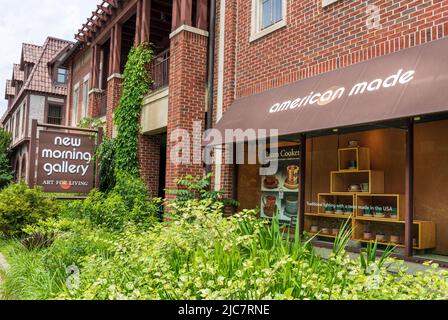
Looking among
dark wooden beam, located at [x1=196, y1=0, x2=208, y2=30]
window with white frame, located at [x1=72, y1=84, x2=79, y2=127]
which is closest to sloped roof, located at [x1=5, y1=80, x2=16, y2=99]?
window with white frame, located at [x1=72, y1=84, x2=79, y2=127]

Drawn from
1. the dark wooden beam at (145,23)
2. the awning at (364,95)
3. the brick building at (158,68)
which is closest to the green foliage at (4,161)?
the brick building at (158,68)

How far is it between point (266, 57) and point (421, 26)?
3.40 m

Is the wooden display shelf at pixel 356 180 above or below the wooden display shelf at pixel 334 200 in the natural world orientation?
above

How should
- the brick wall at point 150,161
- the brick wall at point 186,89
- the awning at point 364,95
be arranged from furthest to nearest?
the brick wall at point 150,161, the brick wall at point 186,89, the awning at point 364,95

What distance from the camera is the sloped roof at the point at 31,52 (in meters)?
30.9

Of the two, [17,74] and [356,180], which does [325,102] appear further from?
[17,74]

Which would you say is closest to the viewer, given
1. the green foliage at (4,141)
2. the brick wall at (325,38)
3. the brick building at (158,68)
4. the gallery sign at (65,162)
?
the brick wall at (325,38)

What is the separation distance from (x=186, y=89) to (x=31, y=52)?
27.1 m

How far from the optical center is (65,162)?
34.1 feet

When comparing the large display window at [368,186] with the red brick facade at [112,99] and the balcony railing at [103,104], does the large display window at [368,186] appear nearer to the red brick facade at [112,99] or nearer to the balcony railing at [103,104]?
the red brick facade at [112,99]

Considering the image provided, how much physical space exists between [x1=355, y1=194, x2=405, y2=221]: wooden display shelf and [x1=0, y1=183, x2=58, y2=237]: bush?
712 cm

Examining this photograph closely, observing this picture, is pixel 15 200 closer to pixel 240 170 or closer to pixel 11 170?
pixel 240 170

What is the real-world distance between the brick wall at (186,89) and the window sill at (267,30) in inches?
63.4

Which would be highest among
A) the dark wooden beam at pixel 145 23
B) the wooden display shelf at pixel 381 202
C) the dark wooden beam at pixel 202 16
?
the dark wooden beam at pixel 145 23
